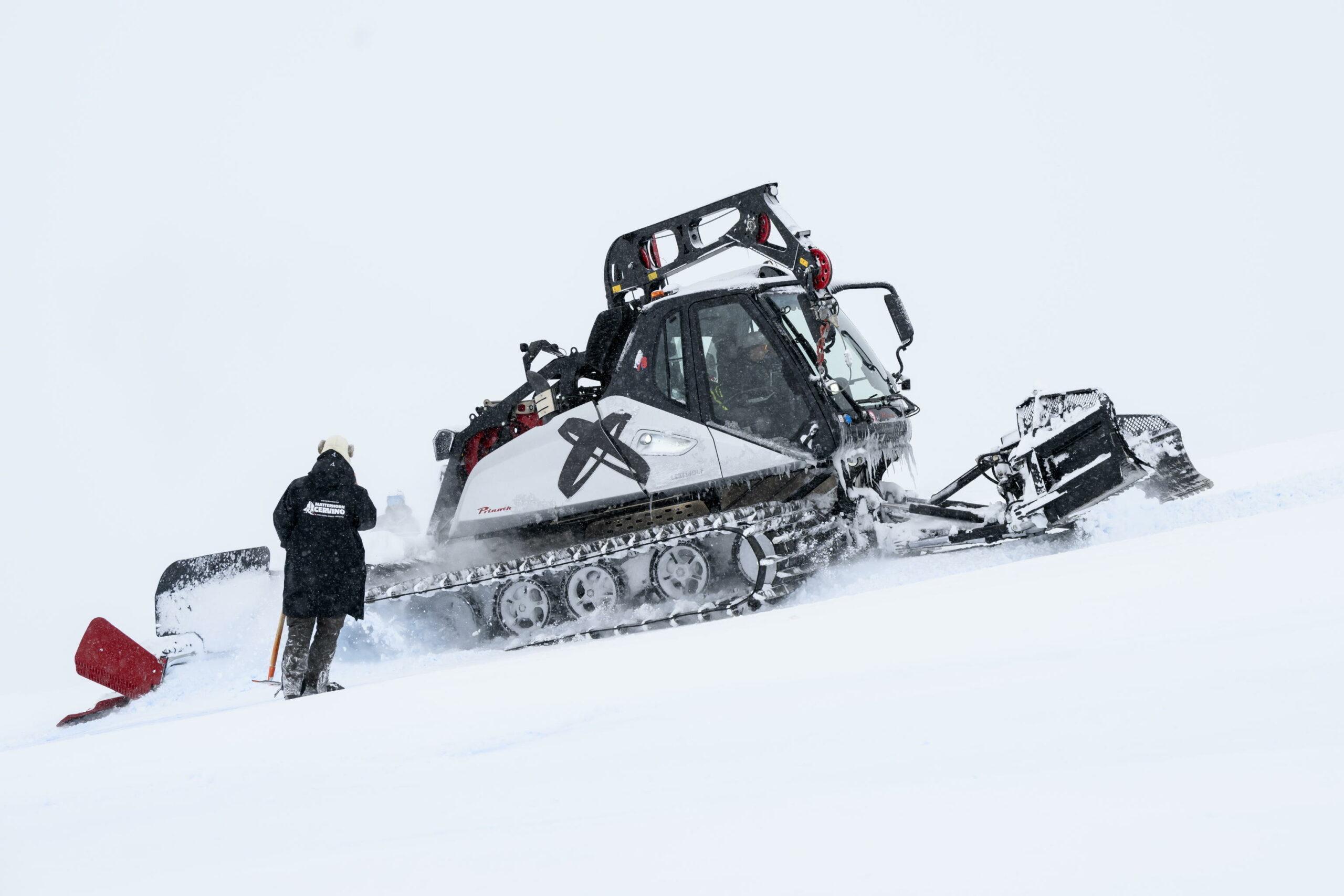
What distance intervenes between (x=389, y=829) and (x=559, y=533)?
4.78 metres

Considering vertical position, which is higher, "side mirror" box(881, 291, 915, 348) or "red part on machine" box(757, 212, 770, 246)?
"red part on machine" box(757, 212, 770, 246)

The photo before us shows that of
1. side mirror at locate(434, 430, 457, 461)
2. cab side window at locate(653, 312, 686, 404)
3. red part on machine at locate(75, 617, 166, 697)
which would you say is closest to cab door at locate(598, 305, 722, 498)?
cab side window at locate(653, 312, 686, 404)

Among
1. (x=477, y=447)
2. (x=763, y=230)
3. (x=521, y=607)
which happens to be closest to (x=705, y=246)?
(x=763, y=230)

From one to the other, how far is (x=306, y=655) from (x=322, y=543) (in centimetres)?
78

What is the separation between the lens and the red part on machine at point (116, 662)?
23.3ft

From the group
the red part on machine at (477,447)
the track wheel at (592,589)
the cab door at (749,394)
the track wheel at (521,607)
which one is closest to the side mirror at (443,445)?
the red part on machine at (477,447)

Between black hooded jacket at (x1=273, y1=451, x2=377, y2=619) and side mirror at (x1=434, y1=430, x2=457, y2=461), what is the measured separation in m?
1.56

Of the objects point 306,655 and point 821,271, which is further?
point 821,271

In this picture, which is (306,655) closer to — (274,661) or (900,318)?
(274,661)

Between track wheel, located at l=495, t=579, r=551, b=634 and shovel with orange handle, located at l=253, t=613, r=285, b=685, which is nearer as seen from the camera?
shovel with orange handle, located at l=253, t=613, r=285, b=685

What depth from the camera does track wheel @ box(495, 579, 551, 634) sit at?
22.5 feet

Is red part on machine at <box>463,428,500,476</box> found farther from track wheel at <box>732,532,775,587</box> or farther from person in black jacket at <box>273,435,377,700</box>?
track wheel at <box>732,532,775,587</box>

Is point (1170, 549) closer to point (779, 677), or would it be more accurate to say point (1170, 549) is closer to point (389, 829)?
point (779, 677)

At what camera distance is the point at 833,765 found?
7.91 ft
